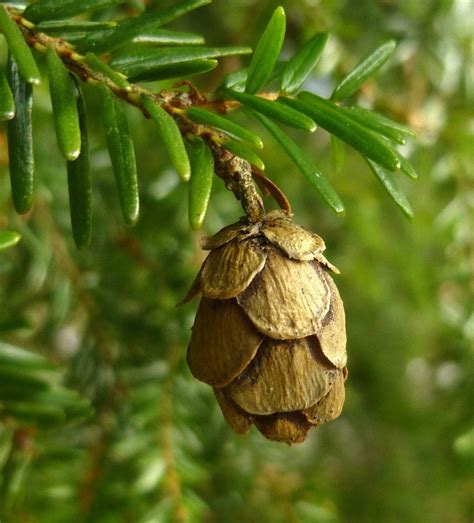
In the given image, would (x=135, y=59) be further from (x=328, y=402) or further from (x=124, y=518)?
(x=124, y=518)

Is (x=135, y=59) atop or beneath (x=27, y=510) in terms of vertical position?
atop

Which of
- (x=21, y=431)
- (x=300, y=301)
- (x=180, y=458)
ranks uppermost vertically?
(x=300, y=301)

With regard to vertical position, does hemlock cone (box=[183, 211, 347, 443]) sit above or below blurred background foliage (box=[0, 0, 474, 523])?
above

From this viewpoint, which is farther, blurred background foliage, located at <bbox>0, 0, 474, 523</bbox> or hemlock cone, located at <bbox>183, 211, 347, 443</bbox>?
blurred background foliage, located at <bbox>0, 0, 474, 523</bbox>

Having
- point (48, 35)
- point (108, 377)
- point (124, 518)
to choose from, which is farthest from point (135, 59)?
point (124, 518)
